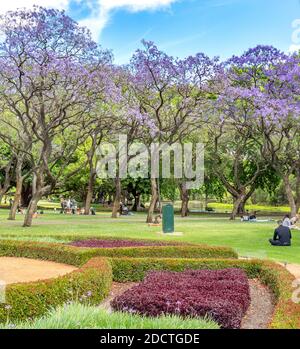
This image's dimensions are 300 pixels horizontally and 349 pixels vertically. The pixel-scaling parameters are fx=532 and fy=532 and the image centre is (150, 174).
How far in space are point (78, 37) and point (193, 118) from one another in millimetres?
12842

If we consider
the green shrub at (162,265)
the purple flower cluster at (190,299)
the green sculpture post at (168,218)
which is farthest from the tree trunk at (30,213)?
the purple flower cluster at (190,299)

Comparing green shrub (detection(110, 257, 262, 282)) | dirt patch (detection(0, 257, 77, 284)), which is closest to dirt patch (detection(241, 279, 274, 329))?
green shrub (detection(110, 257, 262, 282))

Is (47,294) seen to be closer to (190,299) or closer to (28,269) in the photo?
(190,299)

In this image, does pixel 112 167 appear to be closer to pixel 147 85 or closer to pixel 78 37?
pixel 147 85

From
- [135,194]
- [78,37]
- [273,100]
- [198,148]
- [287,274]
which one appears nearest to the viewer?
[287,274]

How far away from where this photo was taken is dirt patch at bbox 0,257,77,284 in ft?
40.6

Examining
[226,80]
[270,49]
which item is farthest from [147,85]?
[270,49]

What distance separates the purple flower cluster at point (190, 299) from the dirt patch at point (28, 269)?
3.18m

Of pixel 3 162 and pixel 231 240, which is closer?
pixel 231 240

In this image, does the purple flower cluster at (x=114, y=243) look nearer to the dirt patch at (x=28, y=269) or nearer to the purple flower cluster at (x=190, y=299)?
the dirt patch at (x=28, y=269)

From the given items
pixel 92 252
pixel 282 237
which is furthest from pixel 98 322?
pixel 282 237

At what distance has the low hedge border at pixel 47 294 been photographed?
8195mm

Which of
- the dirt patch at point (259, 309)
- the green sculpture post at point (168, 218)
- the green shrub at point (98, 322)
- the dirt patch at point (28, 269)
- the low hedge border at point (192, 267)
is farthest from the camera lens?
the green sculpture post at point (168, 218)

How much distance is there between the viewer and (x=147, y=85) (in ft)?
100.0
